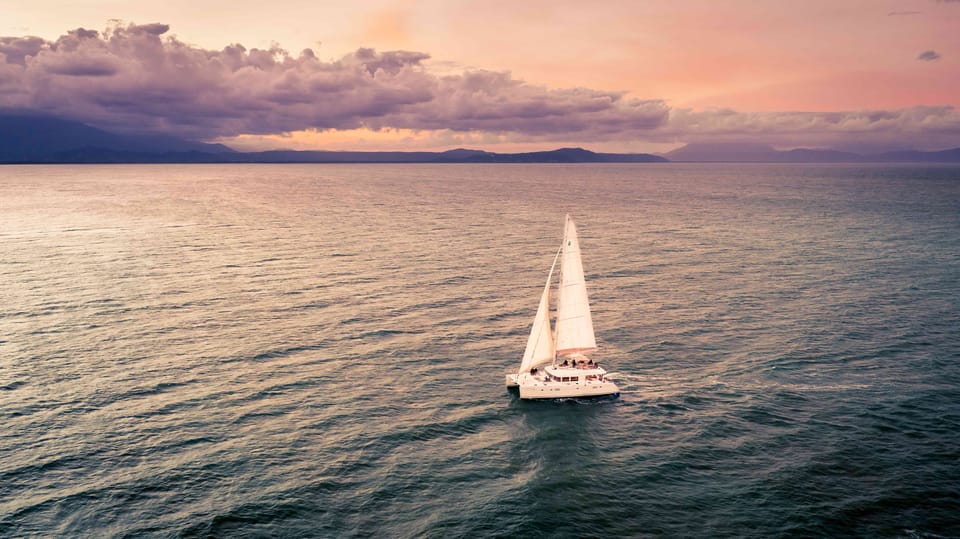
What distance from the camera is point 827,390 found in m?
58.2

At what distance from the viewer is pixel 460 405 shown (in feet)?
183

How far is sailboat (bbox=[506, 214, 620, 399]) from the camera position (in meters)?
58.0

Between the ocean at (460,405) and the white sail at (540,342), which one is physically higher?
the white sail at (540,342)

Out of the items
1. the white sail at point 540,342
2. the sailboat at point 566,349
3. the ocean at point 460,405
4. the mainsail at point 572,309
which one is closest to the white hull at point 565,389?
the sailboat at point 566,349

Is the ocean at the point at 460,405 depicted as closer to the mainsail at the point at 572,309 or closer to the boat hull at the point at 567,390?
the boat hull at the point at 567,390

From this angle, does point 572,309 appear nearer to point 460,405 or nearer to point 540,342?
point 540,342

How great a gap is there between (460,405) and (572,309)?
15.1 metres

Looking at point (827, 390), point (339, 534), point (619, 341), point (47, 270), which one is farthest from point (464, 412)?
point (47, 270)

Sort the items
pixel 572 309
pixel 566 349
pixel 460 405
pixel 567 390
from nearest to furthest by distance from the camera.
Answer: pixel 460 405 → pixel 567 390 → pixel 572 309 → pixel 566 349

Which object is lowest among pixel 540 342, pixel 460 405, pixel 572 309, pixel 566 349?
pixel 460 405

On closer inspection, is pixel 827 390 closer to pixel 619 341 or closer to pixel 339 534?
pixel 619 341

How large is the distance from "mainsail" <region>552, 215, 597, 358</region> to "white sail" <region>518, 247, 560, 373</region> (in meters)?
1.15

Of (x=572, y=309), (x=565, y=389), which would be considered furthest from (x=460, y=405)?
(x=572, y=309)

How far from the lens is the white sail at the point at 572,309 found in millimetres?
60312
